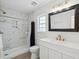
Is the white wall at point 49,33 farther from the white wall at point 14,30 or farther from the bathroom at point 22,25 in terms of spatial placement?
→ the white wall at point 14,30

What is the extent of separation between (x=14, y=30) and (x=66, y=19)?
2.71m

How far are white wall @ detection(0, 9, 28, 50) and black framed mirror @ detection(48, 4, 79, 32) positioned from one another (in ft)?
6.58

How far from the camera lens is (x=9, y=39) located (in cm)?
333

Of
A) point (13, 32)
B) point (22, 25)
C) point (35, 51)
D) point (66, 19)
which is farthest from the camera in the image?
point (22, 25)

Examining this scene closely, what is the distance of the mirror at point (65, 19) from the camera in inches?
69.5

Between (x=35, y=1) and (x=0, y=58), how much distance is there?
2.51 meters

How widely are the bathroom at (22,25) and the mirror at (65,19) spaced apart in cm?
15

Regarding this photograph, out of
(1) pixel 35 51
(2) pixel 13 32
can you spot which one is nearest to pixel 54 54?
(1) pixel 35 51

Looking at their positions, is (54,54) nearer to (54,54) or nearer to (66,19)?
(54,54)

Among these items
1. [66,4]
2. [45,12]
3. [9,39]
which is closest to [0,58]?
[9,39]

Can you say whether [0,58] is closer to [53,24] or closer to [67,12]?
[53,24]

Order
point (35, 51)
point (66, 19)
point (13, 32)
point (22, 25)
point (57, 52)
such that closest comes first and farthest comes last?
point (57, 52), point (66, 19), point (35, 51), point (13, 32), point (22, 25)

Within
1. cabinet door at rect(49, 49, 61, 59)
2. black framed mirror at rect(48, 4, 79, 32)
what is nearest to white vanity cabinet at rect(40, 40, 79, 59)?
cabinet door at rect(49, 49, 61, 59)

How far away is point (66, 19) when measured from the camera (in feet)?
6.37
